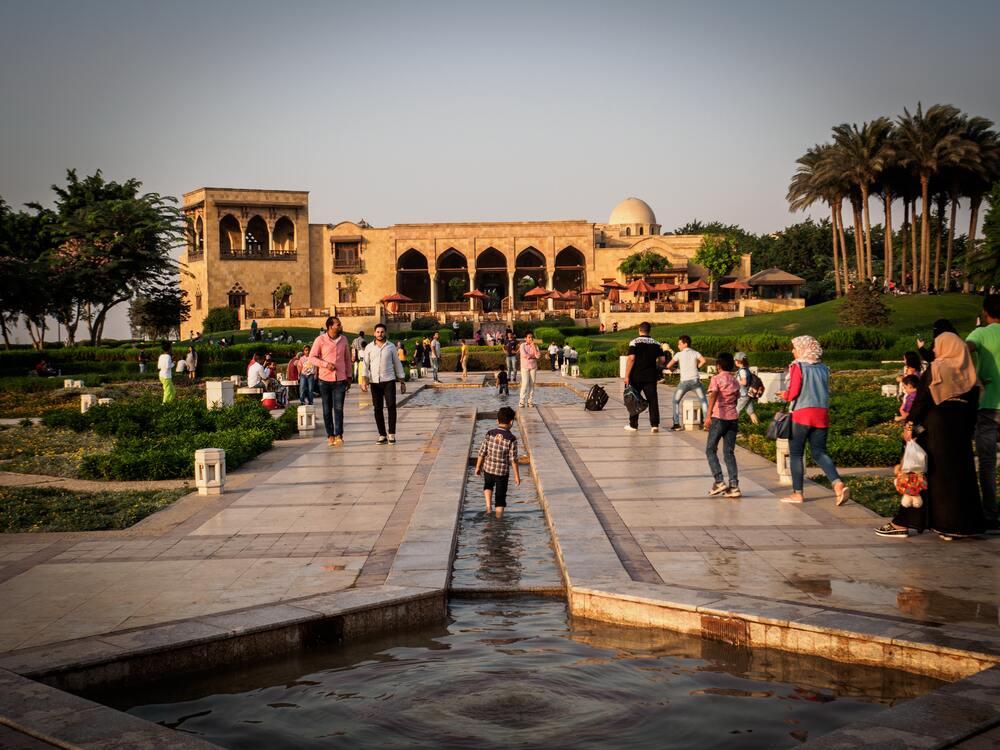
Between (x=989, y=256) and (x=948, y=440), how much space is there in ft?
119

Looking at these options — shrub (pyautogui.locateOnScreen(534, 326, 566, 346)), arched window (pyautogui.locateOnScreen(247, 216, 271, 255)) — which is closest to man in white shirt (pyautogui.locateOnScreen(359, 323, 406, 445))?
shrub (pyautogui.locateOnScreen(534, 326, 566, 346))

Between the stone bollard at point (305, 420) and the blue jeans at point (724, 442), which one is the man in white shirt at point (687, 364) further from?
the stone bollard at point (305, 420)

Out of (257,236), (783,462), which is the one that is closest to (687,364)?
(783,462)

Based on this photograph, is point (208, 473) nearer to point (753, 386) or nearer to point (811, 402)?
point (811, 402)

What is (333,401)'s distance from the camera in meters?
13.9

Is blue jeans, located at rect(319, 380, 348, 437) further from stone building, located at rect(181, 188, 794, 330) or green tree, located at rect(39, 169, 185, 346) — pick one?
stone building, located at rect(181, 188, 794, 330)

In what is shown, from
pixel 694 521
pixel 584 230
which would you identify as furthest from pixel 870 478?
pixel 584 230

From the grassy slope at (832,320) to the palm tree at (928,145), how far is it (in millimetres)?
3623

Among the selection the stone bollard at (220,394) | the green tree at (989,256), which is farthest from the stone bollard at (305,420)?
the green tree at (989,256)

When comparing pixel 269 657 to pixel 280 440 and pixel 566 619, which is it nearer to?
pixel 566 619

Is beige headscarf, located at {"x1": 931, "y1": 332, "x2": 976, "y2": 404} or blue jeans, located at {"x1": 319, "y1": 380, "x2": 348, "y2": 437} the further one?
blue jeans, located at {"x1": 319, "y1": 380, "x2": 348, "y2": 437}

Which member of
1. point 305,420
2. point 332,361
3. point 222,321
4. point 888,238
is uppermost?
point 888,238

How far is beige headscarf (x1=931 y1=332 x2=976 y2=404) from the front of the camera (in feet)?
24.3

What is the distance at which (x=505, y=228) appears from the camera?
68.1m
